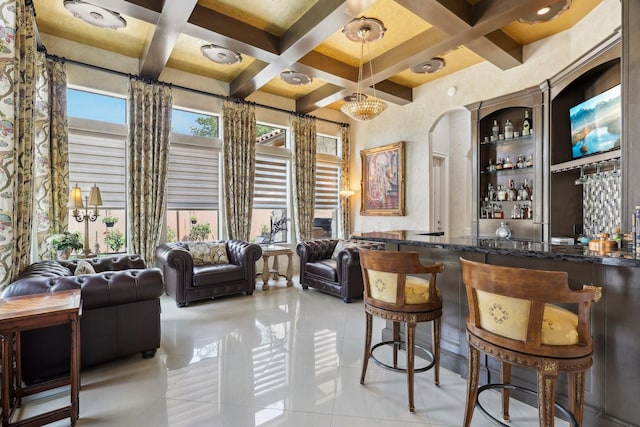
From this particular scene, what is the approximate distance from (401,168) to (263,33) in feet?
11.8

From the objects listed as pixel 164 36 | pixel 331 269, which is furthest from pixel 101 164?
pixel 331 269

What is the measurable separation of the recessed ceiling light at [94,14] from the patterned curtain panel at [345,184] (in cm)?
490

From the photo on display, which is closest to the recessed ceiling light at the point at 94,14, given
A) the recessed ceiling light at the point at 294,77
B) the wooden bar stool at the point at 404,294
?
the recessed ceiling light at the point at 294,77

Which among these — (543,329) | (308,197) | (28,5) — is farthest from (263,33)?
(543,329)

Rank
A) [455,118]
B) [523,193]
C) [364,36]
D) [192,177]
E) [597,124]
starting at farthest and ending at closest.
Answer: [455,118] → [192,177] → [523,193] → [364,36] → [597,124]

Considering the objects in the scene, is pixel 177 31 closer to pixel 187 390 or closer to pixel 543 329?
pixel 187 390

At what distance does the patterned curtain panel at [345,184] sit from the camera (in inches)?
296

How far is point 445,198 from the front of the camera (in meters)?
7.34

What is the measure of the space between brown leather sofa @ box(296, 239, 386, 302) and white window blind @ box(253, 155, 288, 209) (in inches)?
57.6

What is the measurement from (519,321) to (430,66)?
4.34 metres

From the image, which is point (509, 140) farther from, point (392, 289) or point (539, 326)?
point (539, 326)

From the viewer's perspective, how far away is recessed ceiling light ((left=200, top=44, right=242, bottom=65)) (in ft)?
13.8

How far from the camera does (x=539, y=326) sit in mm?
1469

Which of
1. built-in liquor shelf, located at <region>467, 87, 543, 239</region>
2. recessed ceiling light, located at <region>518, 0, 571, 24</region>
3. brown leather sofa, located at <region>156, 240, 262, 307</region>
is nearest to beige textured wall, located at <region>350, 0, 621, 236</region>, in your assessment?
built-in liquor shelf, located at <region>467, 87, 543, 239</region>
